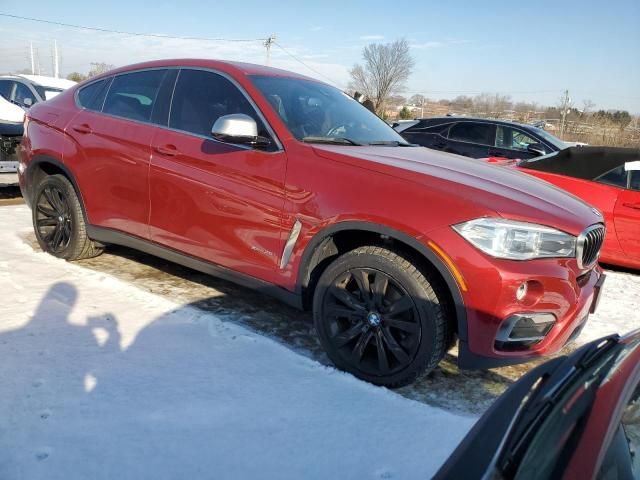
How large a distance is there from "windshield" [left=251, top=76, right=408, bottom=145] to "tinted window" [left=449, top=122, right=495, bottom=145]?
4.95 m

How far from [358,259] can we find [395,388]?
72 cm

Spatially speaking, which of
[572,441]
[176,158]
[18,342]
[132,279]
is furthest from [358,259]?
[132,279]

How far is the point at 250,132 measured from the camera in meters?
2.94

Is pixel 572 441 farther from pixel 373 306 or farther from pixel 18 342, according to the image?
pixel 18 342

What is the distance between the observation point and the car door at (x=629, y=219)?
4887 mm

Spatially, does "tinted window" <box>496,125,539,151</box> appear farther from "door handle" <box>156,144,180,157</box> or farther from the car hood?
"door handle" <box>156,144,180,157</box>

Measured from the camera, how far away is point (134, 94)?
12.7 ft

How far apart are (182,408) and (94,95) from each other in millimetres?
2882

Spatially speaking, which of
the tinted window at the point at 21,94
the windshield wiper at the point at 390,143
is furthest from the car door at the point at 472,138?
the tinted window at the point at 21,94

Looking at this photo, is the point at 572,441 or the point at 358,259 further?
the point at 358,259

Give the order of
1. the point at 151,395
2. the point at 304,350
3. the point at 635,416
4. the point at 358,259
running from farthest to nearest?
the point at 304,350 < the point at 358,259 < the point at 151,395 < the point at 635,416

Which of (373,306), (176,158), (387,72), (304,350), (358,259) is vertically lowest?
(304,350)

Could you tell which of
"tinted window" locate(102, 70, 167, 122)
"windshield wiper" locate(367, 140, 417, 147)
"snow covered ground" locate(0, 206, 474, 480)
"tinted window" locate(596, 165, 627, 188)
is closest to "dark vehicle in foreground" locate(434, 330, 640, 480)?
"snow covered ground" locate(0, 206, 474, 480)

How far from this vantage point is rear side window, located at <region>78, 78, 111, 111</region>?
4.10 meters
